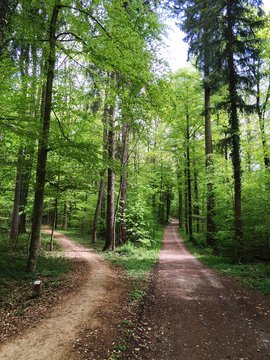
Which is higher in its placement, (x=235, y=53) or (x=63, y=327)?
(x=235, y=53)

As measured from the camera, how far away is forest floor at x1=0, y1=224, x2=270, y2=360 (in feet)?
16.5

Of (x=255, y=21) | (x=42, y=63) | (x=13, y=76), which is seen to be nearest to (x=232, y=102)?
(x=255, y=21)

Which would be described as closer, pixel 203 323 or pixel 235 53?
pixel 203 323

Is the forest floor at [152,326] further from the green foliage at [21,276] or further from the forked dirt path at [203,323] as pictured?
the green foliage at [21,276]

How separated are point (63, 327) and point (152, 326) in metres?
1.99

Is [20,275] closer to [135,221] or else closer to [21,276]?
[21,276]

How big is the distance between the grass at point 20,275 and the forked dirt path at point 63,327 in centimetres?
125

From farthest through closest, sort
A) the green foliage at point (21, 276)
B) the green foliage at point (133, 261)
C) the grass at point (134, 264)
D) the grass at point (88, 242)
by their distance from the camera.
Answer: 1. the grass at point (88, 242)
2. the green foliage at point (133, 261)
3. the grass at point (134, 264)
4. the green foliage at point (21, 276)

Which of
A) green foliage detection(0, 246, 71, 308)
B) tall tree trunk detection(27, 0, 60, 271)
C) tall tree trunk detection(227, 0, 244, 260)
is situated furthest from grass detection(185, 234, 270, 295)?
tall tree trunk detection(27, 0, 60, 271)

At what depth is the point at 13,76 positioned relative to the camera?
976 cm

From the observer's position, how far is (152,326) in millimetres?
6277

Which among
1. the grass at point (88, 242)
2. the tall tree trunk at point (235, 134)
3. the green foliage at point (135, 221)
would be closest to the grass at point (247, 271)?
the tall tree trunk at point (235, 134)

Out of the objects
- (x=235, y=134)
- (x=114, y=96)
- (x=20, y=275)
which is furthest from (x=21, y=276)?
(x=235, y=134)

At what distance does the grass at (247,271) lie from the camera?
365 inches
